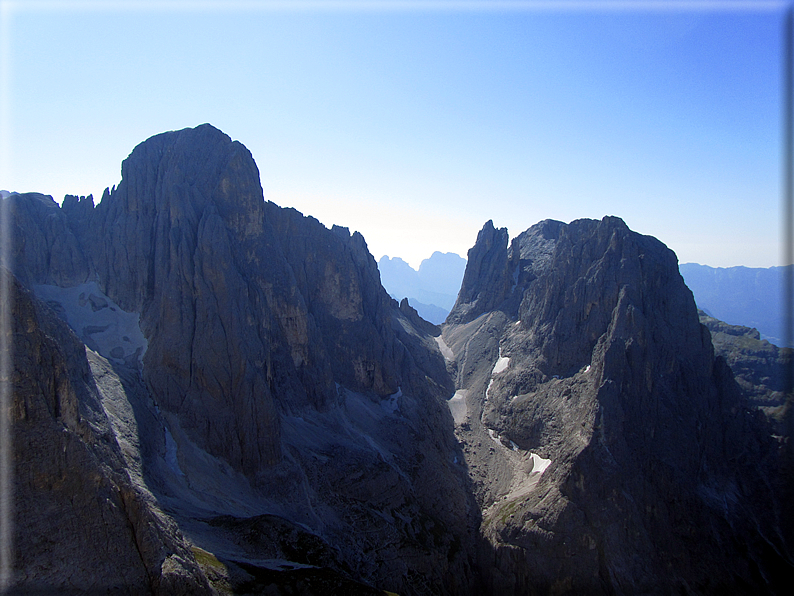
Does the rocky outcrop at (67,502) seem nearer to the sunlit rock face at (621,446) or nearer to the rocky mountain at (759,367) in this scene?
the sunlit rock face at (621,446)

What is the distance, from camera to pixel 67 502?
31.7 meters

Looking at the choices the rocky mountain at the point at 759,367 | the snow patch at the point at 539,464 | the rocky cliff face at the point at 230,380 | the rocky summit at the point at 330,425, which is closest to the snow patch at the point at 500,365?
the rocky summit at the point at 330,425

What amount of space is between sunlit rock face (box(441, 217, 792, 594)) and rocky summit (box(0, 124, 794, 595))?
1.23 feet

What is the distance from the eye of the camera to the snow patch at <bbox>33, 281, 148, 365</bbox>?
65000 mm

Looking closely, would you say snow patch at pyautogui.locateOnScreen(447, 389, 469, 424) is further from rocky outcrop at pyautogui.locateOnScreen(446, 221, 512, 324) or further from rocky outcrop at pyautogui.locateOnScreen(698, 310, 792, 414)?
rocky outcrop at pyautogui.locateOnScreen(698, 310, 792, 414)

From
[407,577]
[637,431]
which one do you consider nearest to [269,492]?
[407,577]

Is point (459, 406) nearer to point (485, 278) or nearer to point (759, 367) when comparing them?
point (485, 278)

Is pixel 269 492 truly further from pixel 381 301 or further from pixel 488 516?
pixel 381 301

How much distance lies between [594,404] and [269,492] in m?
57.2

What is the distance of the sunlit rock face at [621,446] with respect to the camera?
68.2 metres

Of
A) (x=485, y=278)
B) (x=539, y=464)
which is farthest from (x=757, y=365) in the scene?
(x=485, y=278)

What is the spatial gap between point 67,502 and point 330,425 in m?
54.1

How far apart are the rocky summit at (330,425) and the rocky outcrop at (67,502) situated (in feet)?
0.75

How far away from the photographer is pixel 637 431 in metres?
78.4
